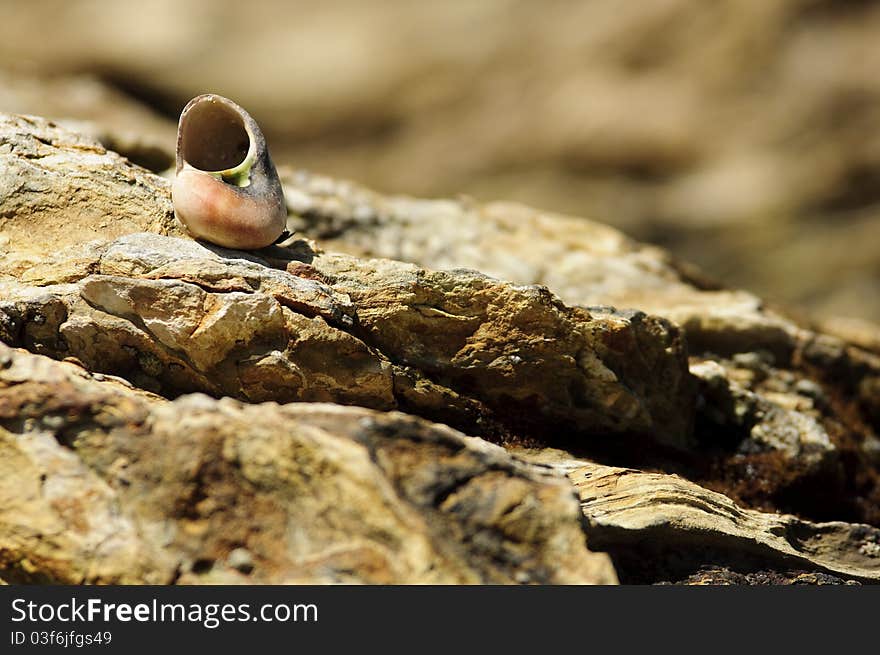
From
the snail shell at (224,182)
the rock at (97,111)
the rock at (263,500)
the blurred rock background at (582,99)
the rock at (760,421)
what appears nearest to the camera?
the rock at (263,500)

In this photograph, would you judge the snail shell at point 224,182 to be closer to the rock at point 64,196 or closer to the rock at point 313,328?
the rock at point 313,328

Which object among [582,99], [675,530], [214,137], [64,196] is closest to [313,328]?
[214,137]

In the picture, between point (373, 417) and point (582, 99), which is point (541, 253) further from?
point (582, 99)

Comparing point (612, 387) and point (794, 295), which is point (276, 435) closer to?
point (612, 387)

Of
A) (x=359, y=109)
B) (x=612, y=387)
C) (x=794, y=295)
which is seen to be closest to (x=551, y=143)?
(x=359, y=109)

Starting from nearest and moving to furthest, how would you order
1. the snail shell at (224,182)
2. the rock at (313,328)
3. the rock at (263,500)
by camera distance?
the rock at (263,500)
the rock at (313,328)
the snail shell at (224,182)

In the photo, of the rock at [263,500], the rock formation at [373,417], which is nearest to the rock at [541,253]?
the rock formation at [373,417]
